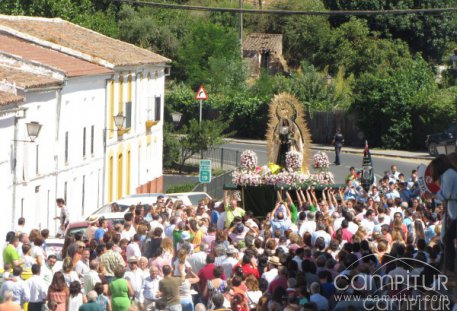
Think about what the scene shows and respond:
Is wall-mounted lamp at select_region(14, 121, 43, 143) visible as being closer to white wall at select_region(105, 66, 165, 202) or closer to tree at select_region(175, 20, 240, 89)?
white wall at select_region(105, 66, 165, 202)

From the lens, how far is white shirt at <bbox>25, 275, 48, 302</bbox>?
1714 cm

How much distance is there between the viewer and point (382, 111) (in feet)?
187

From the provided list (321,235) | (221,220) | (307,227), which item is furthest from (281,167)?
(321,235)

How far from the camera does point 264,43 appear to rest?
8194 centimetres

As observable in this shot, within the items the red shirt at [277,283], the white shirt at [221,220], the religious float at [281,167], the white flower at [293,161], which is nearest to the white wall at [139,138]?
the religious float at [281,167]

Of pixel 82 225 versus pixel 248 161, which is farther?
pixel 248 161

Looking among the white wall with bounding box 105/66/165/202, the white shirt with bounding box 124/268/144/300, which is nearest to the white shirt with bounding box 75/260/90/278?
the white shirt with bounding box 124/268/144/300

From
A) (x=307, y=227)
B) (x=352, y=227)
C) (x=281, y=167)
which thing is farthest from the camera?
(x=281, y=167)

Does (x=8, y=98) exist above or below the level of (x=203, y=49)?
below

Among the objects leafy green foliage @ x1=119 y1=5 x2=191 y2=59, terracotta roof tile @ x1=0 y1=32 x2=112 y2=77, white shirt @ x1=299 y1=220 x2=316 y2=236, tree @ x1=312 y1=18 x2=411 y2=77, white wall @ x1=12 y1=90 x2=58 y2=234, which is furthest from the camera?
leafy green foliage @ x1=119 y1=5 x2=191 y2=59

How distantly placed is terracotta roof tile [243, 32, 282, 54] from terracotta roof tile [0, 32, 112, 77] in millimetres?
42521

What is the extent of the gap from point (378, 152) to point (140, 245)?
37184 mm

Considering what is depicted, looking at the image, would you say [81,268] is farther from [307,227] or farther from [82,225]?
[82,225]

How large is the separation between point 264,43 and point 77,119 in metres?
46.7
